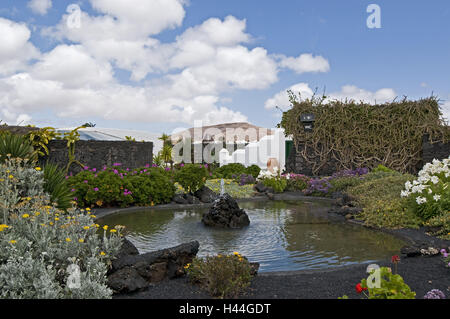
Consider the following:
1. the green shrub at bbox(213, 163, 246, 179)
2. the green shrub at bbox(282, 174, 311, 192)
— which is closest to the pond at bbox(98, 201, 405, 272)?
the green shrub at bbox(282, 174, 311, 192)

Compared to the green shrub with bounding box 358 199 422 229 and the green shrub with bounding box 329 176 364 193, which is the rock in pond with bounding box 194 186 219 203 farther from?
the green shrub with bounding box 358 199 422 229

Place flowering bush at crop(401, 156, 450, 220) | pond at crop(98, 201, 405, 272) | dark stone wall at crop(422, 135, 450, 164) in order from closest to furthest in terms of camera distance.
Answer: pond at crop(98, 201, 405, 272), flowering bush at crop(401, 156, 450, 220), dark stone wall at crop(422, 135, 450, 164)

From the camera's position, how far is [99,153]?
1273 centimetres

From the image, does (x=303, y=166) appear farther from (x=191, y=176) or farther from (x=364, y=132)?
(x=191, y=176)

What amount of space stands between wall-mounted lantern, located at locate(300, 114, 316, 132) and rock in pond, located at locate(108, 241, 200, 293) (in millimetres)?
12049

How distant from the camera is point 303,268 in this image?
15.3 ft

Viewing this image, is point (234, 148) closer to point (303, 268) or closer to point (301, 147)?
point (301, 147)

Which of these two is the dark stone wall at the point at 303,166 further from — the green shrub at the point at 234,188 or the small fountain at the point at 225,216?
the small fountain at the point at 225,216

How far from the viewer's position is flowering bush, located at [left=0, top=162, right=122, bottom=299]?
10.5ft

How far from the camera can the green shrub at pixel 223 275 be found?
11.8 ft

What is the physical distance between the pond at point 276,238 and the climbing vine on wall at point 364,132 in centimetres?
705

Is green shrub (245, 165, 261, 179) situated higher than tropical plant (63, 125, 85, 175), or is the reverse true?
tropical plant (63, 125, 85, 175)

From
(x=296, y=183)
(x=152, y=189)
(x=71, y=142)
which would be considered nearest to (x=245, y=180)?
(x=296, y=183)
